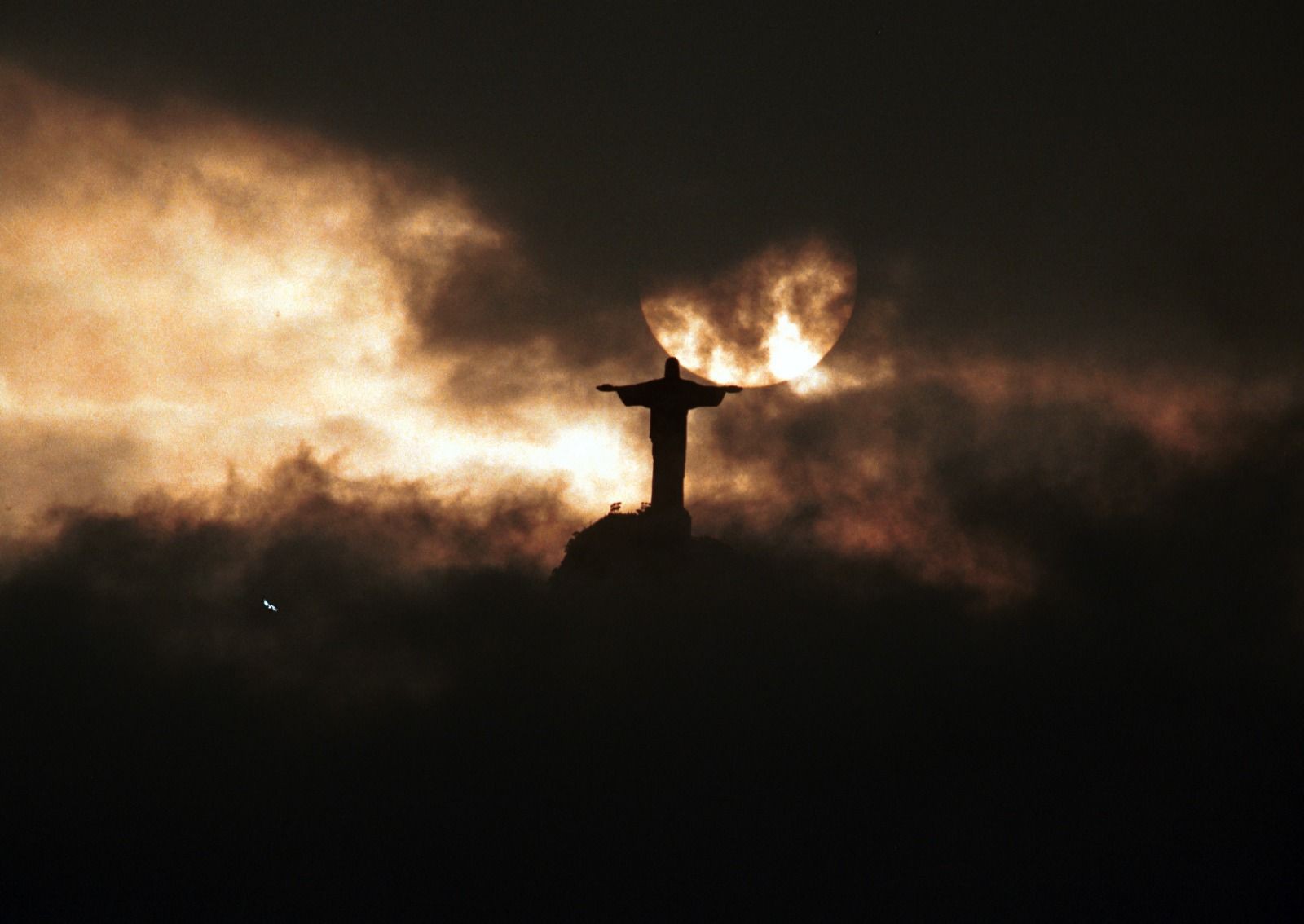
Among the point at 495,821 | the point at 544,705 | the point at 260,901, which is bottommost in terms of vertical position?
the point at 260,901

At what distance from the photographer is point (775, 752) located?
202 ft

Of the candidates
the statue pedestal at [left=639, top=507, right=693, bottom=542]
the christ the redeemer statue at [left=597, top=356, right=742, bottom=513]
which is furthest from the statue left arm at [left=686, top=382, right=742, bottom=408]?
the statue pedestal at [left=639, top=507, right=693, bottom=542]

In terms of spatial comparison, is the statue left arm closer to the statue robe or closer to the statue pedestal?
the statue robe

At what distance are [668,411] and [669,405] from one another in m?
0.23

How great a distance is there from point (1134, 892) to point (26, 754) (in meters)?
80.7

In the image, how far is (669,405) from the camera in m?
38.6

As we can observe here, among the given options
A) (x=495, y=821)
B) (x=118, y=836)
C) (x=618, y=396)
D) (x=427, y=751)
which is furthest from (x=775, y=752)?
(x=118, y=836)

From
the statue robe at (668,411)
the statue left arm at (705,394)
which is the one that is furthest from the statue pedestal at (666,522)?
the statue left arm at (705,394)

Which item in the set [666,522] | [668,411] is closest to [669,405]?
[668,411]

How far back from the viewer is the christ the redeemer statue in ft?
127

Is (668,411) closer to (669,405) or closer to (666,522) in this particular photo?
(669,405)

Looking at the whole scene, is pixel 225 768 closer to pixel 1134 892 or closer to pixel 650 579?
pixel 650 579

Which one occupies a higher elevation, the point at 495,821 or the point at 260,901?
the point at 495,821

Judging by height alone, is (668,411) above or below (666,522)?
above
